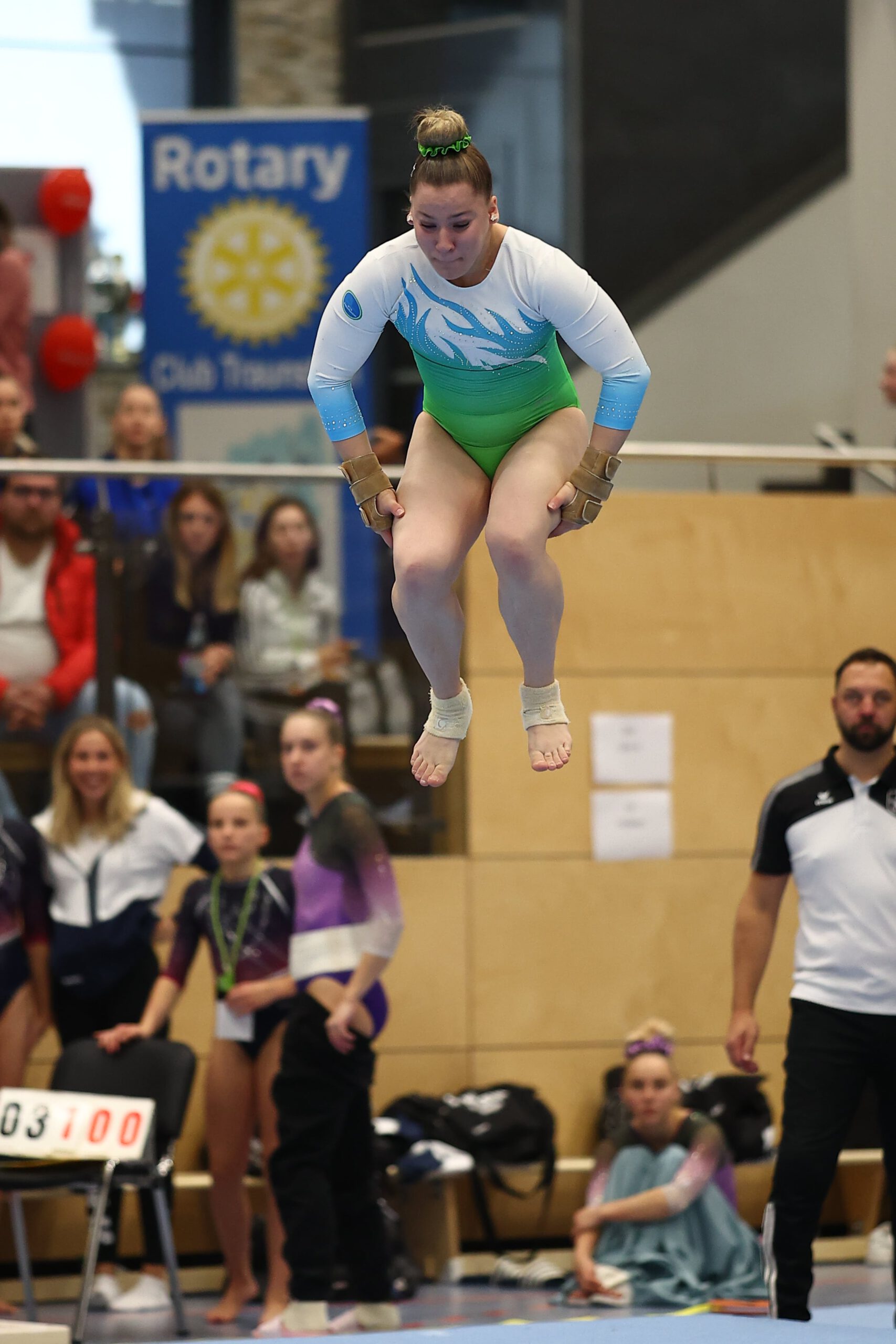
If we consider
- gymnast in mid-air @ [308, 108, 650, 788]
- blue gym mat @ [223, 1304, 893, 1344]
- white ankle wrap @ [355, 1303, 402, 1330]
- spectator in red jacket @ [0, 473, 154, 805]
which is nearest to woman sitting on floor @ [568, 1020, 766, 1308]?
white ankle wrap @ [355, 1303, 402, 1330]

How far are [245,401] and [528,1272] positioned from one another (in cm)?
400

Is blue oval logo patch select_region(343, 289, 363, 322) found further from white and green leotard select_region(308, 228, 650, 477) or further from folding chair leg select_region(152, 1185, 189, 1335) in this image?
folding chair leg select_region(152, 1185, 189, 1335)

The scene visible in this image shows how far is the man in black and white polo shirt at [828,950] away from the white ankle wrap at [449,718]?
1226 millimetres

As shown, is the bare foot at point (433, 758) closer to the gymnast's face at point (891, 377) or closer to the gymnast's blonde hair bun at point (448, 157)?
the gymnast's blonde hair bun at point (448, 157)

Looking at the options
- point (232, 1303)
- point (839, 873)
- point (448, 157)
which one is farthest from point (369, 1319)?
point (448, 157)

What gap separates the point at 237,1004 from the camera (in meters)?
5.22

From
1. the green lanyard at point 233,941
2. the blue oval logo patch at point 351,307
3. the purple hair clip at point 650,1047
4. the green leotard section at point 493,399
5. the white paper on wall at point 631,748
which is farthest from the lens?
the white paper on wall at point 631,748

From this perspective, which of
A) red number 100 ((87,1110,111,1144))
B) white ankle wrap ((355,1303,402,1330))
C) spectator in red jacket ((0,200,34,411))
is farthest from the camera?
spectator in red jacket ((0,200,34,411))

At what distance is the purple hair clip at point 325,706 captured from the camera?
5.16m

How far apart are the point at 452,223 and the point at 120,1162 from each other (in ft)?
Result: 10.1

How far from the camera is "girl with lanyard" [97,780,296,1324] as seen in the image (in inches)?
206

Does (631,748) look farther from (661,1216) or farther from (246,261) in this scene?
(246,261)

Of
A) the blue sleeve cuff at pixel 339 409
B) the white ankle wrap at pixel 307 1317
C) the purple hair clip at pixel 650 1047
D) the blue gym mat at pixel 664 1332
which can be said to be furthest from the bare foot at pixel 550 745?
the purple hair clip at pixel 650 1047

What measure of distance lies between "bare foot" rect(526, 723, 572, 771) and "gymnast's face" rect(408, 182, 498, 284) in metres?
0.95
